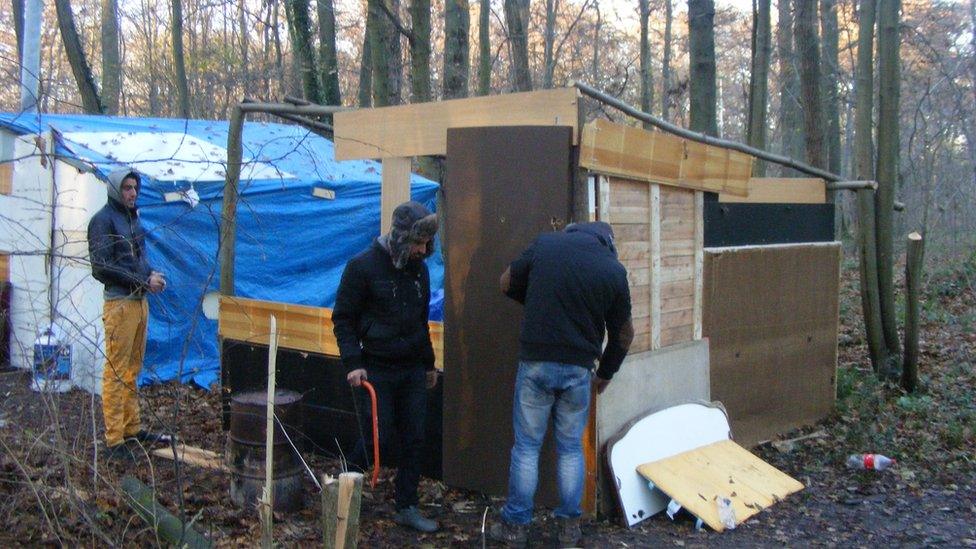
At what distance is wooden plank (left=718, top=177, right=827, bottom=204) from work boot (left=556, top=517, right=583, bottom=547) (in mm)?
3114

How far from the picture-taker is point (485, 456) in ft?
18.6

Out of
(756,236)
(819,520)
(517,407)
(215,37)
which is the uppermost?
(215,37)

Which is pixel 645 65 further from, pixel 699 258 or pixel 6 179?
pixel 699 258

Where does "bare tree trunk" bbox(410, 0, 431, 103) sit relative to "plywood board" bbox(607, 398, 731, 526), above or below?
above

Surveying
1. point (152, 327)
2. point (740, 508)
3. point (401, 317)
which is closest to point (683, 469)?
point (740, 508)

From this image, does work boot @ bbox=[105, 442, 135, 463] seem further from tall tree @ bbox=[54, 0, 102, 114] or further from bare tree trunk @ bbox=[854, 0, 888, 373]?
tall tree @ bbox=[54, 0, 102, 114]

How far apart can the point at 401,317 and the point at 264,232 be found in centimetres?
539

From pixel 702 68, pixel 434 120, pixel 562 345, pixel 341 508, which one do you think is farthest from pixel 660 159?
pixel 702 68

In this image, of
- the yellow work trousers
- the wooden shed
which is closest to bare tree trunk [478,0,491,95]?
the wooden shed

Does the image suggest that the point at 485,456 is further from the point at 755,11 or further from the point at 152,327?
the point at 755,11

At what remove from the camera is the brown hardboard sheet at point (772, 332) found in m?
6.90

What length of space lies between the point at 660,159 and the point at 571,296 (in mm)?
1663

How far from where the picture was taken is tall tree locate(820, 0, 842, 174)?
19.5 metres

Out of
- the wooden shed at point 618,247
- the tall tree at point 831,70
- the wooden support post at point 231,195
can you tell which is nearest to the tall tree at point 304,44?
the wooden support post at point 231,195
